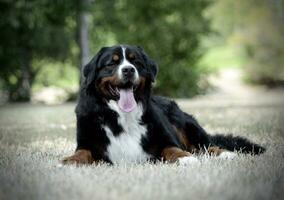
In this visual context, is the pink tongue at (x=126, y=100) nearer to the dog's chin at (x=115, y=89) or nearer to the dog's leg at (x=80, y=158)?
the dog's chin at (x=115, y=89)

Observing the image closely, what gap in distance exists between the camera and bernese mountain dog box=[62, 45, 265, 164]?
21.2 feet

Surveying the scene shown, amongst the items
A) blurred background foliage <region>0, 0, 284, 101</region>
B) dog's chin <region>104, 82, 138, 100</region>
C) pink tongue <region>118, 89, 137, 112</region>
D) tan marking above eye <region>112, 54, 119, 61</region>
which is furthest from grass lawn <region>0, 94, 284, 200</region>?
blurred background foliage <region>0, 0, 284, 101</region>

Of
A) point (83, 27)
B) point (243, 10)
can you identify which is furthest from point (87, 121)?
point (243, 10)

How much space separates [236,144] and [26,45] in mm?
20199

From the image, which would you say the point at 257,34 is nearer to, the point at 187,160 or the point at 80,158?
the point at 187,160

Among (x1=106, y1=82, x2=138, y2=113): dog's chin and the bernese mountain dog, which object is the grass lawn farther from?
(x1=106, y1=82, x2=138, y2=113): dog's chin

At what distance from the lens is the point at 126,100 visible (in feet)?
21.3

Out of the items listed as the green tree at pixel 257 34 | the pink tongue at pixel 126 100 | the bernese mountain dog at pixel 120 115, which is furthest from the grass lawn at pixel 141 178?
the green tree at pixel 257 34

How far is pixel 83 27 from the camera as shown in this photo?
23406mm

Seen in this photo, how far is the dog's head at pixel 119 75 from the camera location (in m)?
6.40

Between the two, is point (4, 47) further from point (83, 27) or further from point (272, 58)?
point (272, 58)

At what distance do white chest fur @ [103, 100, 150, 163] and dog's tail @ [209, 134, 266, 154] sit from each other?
1.27m

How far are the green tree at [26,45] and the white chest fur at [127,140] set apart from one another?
1820 cm

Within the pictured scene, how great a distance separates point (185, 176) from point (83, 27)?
60.8 feet
